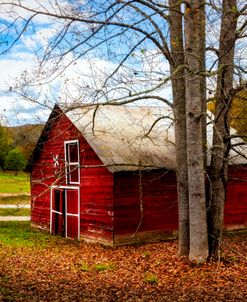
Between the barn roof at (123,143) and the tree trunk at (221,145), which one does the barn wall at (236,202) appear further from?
the tree trunk at (221,145)

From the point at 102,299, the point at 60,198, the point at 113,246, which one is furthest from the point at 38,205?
the point at 102,299

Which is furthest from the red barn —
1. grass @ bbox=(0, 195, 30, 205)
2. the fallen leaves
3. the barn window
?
grass @ bbox=(0, 195, 30, 205)

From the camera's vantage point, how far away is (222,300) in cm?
898

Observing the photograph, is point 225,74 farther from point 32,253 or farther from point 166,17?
point 32,253

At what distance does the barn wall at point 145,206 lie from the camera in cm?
1784

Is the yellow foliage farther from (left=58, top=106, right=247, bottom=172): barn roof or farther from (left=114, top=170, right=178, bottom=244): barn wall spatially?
(left=114, top=170, right=178, bottom=244): barn wall

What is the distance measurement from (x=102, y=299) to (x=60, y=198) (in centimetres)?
1300

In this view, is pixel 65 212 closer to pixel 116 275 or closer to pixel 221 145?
pixel 116 275

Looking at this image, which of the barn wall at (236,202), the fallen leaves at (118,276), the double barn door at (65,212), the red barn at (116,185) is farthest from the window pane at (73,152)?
the barn wall at (236,202)

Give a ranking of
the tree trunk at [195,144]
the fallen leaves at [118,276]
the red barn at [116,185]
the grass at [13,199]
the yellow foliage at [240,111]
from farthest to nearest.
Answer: the grass at [13,199] < the red barn at [116,185] < the yellow foliage at [240,111] < the tree trunk at [195,144] < the fallen leaves at [118,276]

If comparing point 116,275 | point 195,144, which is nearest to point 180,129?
point 195,144

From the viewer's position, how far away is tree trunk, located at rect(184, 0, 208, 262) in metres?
12.2

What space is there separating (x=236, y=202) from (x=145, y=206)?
5603mm

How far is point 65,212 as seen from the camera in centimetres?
2128
